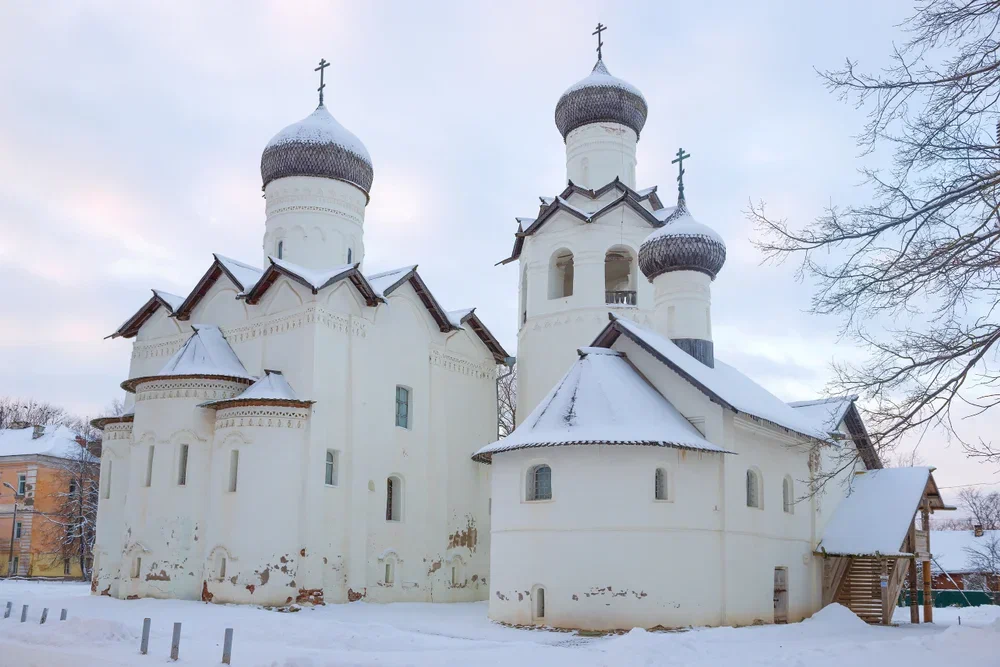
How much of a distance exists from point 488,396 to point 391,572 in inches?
231

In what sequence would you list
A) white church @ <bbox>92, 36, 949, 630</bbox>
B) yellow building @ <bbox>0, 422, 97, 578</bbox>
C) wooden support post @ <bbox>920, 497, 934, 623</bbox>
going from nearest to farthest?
white church @ <bbox>92, 36, 949, 630</bbox>
wooden support post @ <bbox>920, 497, 934, 623</bbox>
yellow building @ <bbox>0, 422, 97, 578</bbox>

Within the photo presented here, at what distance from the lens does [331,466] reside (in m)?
20.3

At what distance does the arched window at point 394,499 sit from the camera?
70.7ft

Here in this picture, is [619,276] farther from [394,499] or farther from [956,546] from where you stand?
[956,546]

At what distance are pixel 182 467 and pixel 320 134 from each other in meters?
9.06

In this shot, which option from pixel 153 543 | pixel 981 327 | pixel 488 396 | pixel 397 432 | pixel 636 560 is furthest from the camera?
pixel 488 396

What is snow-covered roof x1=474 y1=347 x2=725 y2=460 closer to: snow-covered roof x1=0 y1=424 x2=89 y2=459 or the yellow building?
the yellow building

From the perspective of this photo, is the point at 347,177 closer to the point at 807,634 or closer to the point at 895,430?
the point at 807,634

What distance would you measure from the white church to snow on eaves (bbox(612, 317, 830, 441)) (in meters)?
0.10

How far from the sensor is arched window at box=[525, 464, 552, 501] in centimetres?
1661

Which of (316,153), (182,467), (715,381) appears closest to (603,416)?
(715,381)

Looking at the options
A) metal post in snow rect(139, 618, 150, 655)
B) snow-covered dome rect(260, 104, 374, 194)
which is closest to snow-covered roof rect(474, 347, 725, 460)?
metal post in snow rect(139, 618, 150, 655)

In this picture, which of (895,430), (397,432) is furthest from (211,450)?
(895,430)

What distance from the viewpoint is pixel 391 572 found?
68.7 feet
